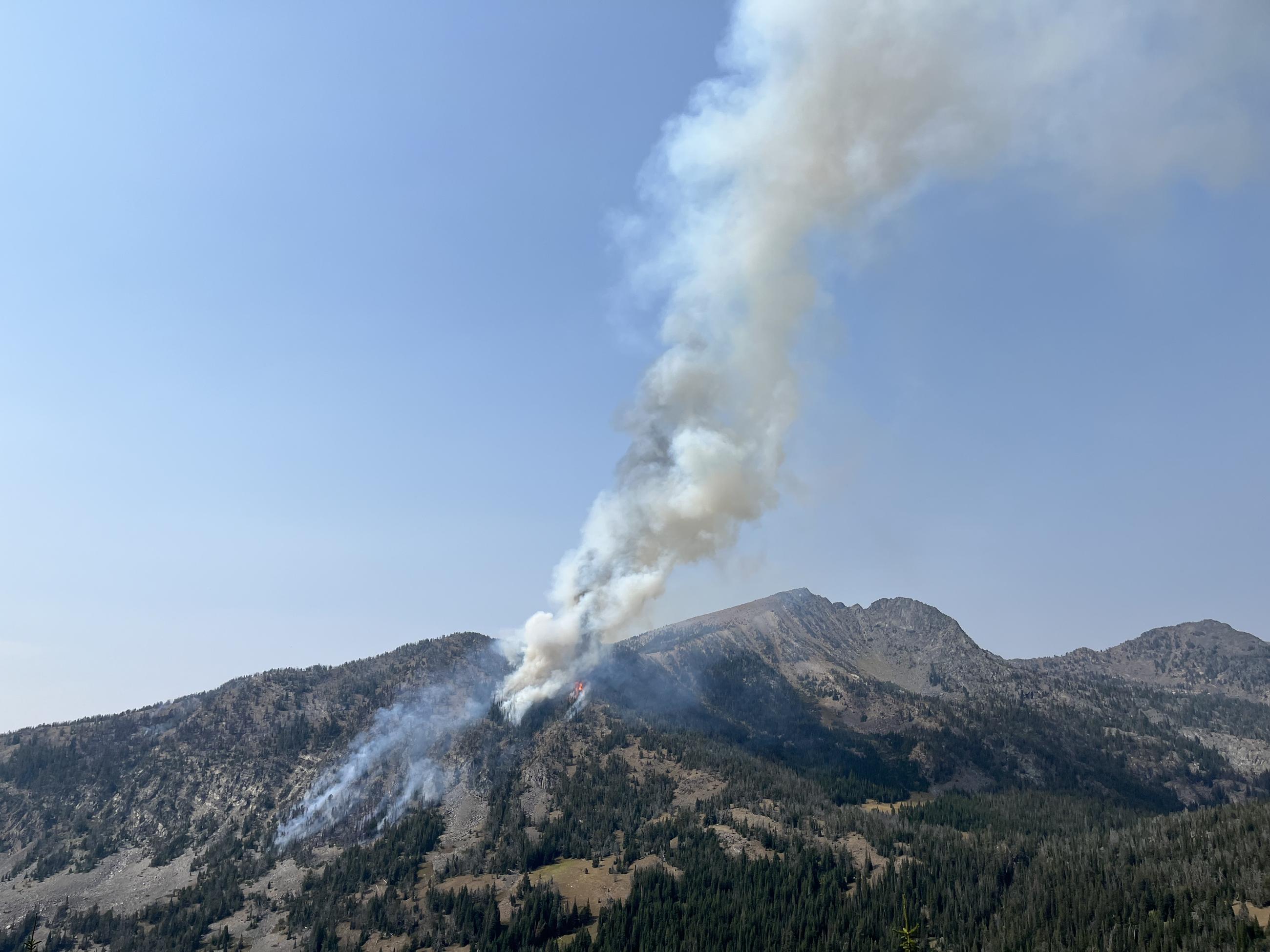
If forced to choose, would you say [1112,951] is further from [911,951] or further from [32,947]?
[32,947]

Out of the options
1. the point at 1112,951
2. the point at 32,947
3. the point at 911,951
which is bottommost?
the point at 1112,951

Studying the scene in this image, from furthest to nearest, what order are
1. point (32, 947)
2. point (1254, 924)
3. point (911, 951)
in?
point (1254, 924) → point (32, 947) → point (911, 951)

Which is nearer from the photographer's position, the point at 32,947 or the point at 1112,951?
the point at 32,947

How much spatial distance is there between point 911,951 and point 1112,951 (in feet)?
294

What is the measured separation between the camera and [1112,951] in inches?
7653

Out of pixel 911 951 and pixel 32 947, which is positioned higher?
pixel 32 947

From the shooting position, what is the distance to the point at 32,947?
173 meters

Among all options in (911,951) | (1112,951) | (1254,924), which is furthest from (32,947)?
(1254,924)

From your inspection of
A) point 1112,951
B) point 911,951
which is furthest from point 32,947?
point 1112,951

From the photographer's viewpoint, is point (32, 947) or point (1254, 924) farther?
point (1254, 924)

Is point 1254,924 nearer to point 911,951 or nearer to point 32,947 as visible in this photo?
point 911,951

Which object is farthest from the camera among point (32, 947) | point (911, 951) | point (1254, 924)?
point (1254, 924)

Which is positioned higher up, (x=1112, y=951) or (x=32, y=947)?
(x=32, y=947)

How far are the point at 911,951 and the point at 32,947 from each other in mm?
182758
